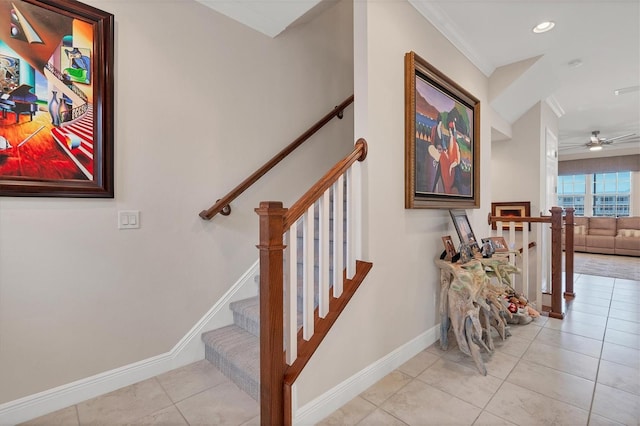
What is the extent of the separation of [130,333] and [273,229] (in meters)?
1.31

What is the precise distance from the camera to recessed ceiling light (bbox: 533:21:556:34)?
2.52 meters

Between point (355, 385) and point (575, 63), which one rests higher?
point (575, 63)

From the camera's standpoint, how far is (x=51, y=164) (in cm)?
162

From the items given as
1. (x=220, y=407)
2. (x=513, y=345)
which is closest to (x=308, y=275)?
(x=220, y=407)

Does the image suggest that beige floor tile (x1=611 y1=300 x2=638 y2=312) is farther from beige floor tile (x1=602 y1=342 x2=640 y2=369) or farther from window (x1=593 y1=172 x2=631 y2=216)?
window (x1=593 y1=172 x2=631 y2=216)

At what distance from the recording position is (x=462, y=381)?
6.24 feet

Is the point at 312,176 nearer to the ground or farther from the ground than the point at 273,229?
farther from the ground

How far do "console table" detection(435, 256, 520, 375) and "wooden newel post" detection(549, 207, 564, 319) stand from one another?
1116 millimetres

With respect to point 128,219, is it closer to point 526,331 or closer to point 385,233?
point 385,233

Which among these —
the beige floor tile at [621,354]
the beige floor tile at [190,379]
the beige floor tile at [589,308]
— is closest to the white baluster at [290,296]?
the beige floor tile at [190,379]

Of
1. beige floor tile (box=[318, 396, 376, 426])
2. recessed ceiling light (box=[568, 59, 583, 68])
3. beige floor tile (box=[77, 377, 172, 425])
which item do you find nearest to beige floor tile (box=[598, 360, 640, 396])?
beige floor tile (box=[318, 396, 376, 426])

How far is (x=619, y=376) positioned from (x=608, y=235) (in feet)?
23.2

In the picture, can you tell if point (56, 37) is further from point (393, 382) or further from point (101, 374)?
point (393, 382)

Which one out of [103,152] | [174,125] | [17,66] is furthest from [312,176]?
[17,66]
